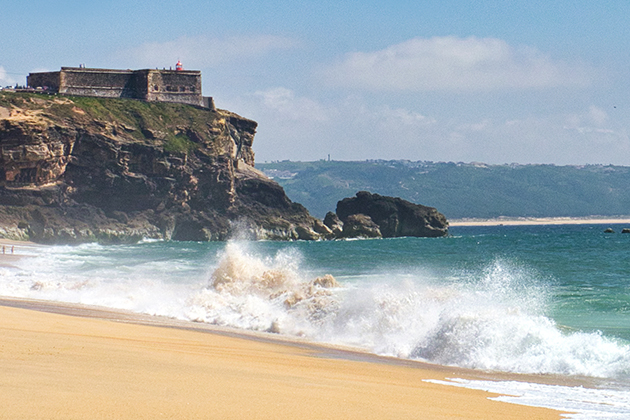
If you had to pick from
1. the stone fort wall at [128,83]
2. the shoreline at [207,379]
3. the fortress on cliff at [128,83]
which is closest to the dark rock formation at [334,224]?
the fortress on cliff at [128,83]

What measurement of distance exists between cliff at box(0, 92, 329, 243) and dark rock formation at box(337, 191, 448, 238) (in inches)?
316

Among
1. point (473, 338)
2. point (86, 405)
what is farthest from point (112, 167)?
point (86, 405)

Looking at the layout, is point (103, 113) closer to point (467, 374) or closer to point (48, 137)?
point (48, 137)

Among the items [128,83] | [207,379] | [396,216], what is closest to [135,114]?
[128,83]

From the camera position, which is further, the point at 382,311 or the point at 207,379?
the point at 382,311

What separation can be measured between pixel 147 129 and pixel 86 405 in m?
67.5

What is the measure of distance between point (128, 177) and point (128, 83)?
14.1 metres

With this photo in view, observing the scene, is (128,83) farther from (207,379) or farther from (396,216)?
(207,379)

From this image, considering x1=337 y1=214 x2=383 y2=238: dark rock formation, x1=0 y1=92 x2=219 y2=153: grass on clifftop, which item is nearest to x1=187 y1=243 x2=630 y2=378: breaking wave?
x1=0 y1=92 x2=219 y2=153: grass on clifftop

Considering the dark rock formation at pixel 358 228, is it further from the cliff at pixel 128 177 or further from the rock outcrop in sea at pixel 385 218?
the cliff at pixel 128 177

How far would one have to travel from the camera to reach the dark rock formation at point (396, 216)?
81.6 metres

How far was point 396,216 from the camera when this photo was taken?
8188cm

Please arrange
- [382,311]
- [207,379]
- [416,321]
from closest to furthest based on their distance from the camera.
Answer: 1. [207,379]
2. [416,321]
3. [382,311]

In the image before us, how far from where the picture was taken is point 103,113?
69.4 meters
